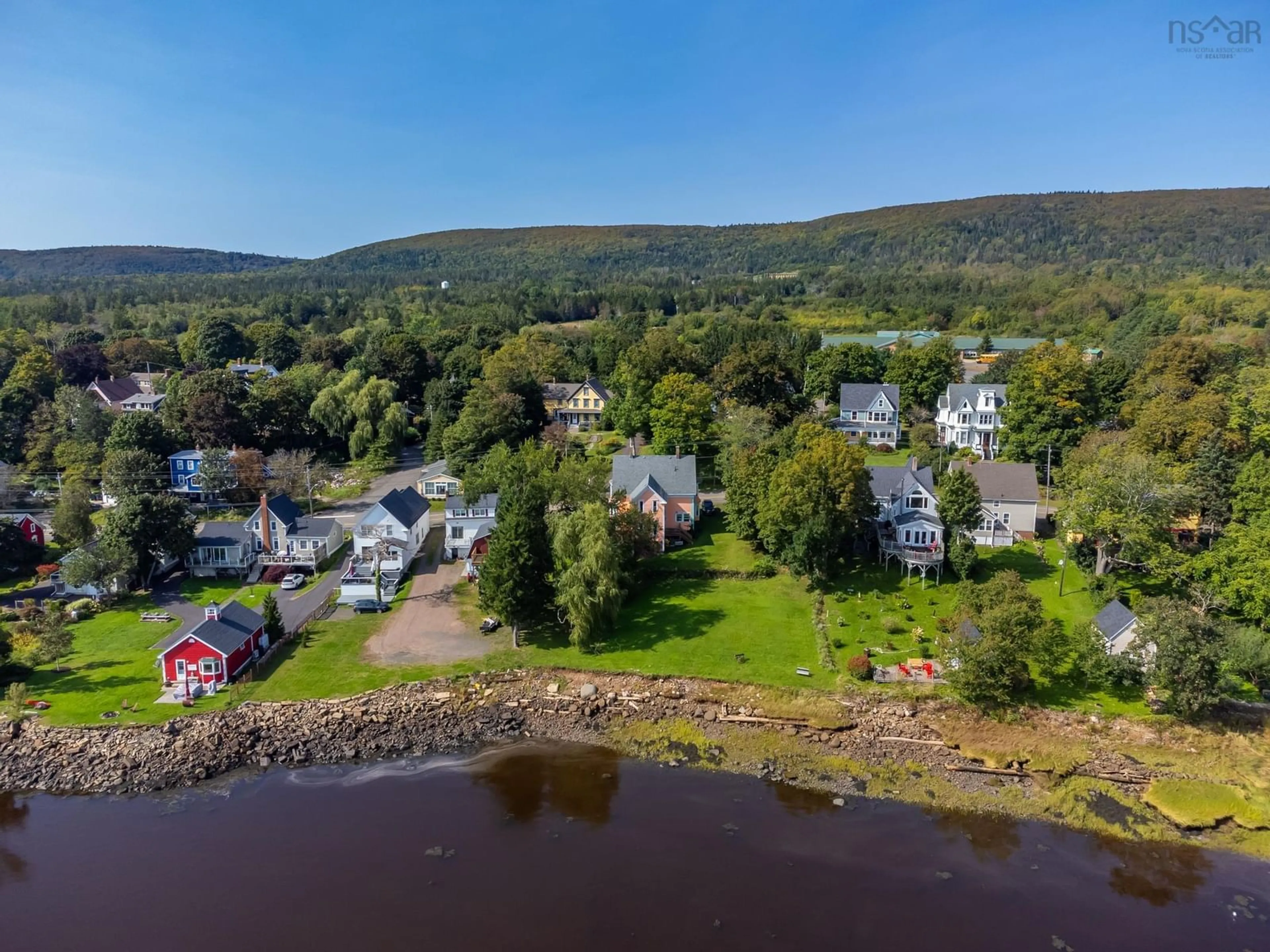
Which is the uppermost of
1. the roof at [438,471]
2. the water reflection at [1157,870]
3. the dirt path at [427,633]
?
A: the roof at [438,471]

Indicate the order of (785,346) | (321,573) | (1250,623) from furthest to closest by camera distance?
(785,346) → (321,573) → (1250,623)

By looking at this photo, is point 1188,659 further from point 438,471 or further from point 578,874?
point 438,471

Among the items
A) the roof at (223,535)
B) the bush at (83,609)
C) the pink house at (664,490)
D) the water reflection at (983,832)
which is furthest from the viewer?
the pink house at (664,490)

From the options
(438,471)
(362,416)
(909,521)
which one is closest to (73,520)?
(438,471)

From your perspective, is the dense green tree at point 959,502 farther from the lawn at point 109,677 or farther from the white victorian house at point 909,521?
the lawn at point 109,677

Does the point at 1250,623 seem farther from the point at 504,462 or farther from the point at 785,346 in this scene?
the point at 785,346

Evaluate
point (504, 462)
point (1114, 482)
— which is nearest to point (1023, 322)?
point (1114, 482)

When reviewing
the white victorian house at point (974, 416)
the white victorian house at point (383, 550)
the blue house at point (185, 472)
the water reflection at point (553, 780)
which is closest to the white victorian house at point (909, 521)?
the water reflection at point (553, 780)
